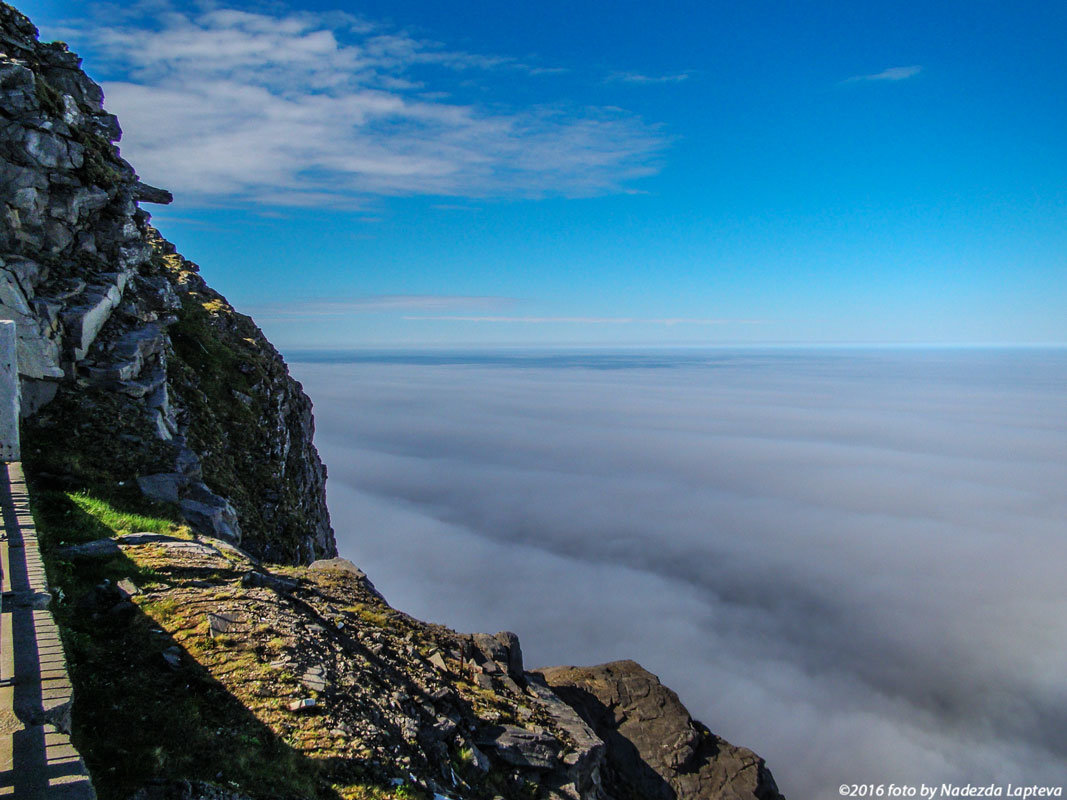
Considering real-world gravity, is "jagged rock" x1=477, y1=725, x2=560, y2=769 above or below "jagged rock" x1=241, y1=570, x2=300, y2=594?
below

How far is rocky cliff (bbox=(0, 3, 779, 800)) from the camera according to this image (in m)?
9.21

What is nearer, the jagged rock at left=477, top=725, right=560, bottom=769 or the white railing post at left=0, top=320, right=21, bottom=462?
the jagged rock at left=477, top=725, right=560, bottom=769

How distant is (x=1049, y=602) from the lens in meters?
129

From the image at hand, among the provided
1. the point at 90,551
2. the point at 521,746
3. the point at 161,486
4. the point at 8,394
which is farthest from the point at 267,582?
the point at 8,394

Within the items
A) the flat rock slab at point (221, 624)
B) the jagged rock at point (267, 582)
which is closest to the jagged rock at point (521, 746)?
the jagged rock at point (267, 582)

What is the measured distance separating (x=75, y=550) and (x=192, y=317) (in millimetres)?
30207

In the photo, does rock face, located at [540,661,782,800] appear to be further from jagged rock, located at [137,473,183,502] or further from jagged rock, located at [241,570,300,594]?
jagged rock, located at [137,473,183,502]

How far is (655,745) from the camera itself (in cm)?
2667

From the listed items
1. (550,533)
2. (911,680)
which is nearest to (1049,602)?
(911,680)

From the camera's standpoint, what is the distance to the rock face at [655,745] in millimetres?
24672


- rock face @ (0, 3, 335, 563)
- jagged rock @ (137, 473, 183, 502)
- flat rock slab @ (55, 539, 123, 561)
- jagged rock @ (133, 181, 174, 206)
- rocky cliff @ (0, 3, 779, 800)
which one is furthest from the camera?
jagged rock @ (133, 181, 174, 206)

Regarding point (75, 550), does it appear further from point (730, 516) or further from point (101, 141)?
point (730, 516)

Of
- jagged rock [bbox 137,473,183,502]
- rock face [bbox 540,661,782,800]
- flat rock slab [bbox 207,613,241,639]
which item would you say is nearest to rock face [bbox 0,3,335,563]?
jagged rock [bbox 137,473,183,502]

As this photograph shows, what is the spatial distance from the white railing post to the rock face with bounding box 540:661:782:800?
2379 cm
